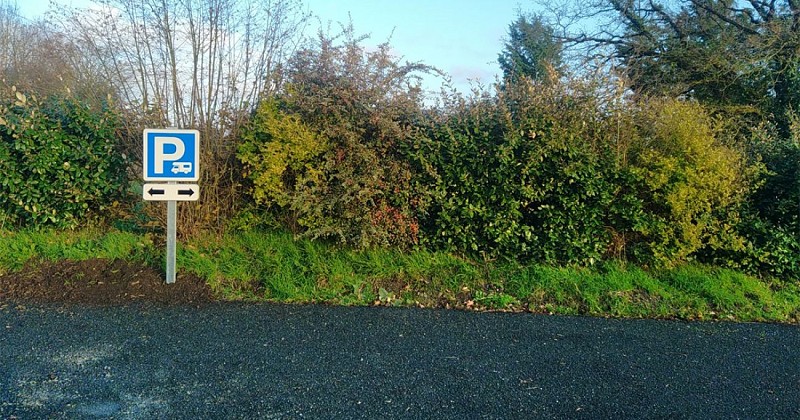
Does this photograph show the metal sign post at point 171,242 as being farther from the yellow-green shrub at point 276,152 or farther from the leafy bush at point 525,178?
the leafy bush at point 525,178

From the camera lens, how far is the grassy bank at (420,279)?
5902 mm

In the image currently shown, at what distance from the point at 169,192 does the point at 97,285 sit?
1.25 m

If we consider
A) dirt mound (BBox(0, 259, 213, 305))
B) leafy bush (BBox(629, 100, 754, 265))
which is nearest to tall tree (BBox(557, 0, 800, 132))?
leafy bush (BBox(629, 100, 754, 265))

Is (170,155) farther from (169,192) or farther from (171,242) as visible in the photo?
(171,242)

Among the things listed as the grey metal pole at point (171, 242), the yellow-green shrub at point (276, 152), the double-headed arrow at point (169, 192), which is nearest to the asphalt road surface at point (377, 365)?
the grey metal pole at point (171, 242)

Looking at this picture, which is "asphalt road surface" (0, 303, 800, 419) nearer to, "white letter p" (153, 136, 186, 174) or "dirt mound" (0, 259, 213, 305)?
"dirt mound" (0, 259, 213, 305)

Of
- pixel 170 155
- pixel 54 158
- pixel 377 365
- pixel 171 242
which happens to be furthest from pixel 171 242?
pixel 377 365

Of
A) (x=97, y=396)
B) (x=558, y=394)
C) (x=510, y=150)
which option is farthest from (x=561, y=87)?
(x=97, y=396)

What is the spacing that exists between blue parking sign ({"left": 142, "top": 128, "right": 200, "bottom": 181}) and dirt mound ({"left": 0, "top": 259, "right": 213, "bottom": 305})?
3.73 ft

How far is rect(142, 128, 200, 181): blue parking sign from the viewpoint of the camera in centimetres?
581

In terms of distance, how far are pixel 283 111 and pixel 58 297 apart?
3.27m

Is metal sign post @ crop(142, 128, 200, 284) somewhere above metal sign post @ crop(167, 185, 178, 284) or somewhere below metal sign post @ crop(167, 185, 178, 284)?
above

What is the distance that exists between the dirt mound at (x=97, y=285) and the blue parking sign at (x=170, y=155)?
3.73 feet

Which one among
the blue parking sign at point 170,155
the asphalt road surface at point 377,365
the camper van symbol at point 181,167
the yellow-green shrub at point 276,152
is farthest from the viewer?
the yellow-green shrub at point 276,152
